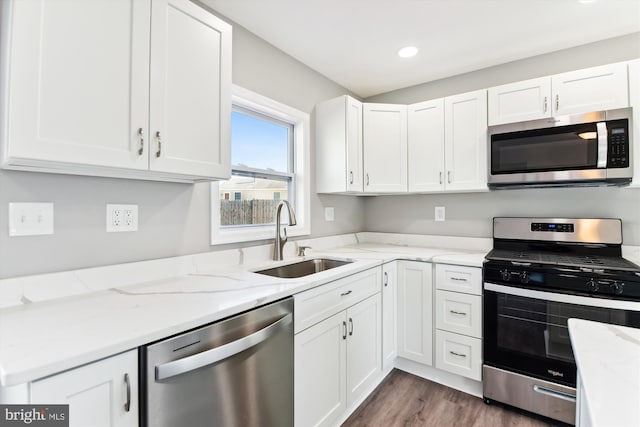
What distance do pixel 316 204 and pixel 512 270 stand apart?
150cm

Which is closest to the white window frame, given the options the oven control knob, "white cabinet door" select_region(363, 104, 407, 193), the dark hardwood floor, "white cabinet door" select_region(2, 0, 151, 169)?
"white cabinet door" select_region(363, 104, 407, 193)

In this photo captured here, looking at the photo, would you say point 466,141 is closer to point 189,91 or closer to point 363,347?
point 363,347

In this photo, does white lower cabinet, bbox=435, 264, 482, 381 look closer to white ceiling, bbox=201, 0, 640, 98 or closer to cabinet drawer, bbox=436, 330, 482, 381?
cabinet drawer, bbox=436, 330, 482, 381

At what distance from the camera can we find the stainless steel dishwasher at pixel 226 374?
937 mm

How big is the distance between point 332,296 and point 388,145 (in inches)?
62.1

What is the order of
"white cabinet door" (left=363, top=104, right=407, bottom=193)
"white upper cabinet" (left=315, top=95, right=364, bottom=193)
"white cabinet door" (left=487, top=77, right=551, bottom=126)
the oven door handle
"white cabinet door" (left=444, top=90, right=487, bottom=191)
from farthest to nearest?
"white cabinet door" (left=363, top=104, right=407, bottom=193) → "white upper cabinet" (left=315, top=95, right=364, bottom=193) → "white cabinet door" (left=444, top=90, right=487, bottom=191) → "white cabinet door" (left=487, top=77, right=551, bottom=126) → the oven door handle

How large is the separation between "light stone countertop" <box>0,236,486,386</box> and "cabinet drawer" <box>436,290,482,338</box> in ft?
2.59

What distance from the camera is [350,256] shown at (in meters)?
2.33

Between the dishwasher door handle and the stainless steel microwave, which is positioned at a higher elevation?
the stainless steel microwave

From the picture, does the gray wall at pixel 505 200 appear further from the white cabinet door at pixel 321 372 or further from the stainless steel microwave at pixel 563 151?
the white cabinet door at pixel 321 372

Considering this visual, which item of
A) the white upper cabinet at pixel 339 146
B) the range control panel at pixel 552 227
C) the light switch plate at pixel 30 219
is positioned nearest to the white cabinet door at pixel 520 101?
the range control panel at pixel 552 227

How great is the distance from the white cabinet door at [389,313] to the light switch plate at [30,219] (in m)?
1.87

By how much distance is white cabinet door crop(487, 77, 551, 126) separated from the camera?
2.16 metres

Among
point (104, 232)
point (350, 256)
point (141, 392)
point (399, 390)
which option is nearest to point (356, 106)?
point (350, 256)
